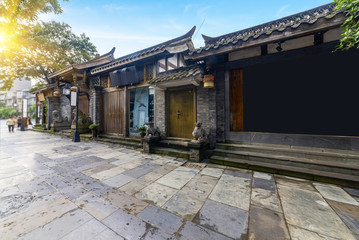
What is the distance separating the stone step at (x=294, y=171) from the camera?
9.96 ft

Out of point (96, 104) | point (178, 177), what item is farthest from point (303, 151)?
point (96, 104)

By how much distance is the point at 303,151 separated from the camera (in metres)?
3.83

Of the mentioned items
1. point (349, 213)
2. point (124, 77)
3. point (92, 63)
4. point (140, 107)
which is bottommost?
point (349, 213)

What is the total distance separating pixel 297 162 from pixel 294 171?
1.28ft

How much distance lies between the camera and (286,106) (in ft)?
14.2

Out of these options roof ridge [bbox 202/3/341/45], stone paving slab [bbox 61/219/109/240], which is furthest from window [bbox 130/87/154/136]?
stone paving slab [bbox 61/219/109/240]

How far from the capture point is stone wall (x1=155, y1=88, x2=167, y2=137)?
621cm

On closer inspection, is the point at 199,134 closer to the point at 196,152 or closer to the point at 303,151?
the point at 196,152

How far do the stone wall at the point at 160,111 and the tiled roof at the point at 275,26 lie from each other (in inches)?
92.6

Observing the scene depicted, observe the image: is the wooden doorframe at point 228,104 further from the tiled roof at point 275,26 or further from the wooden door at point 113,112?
the wooden door at point 113,112

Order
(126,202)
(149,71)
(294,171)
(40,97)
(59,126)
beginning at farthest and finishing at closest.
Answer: (40,97), (59,126), (149,71), (294,171), (126,202)

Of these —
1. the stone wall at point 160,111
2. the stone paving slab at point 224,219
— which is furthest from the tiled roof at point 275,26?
the stone paving slab at point 224,219

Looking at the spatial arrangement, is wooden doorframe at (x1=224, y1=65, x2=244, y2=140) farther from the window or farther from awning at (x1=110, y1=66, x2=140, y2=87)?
awning at (x1=110, y1=66, x2=140, y2=87)

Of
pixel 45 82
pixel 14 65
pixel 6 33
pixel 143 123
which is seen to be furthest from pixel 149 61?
pixel 45 82
